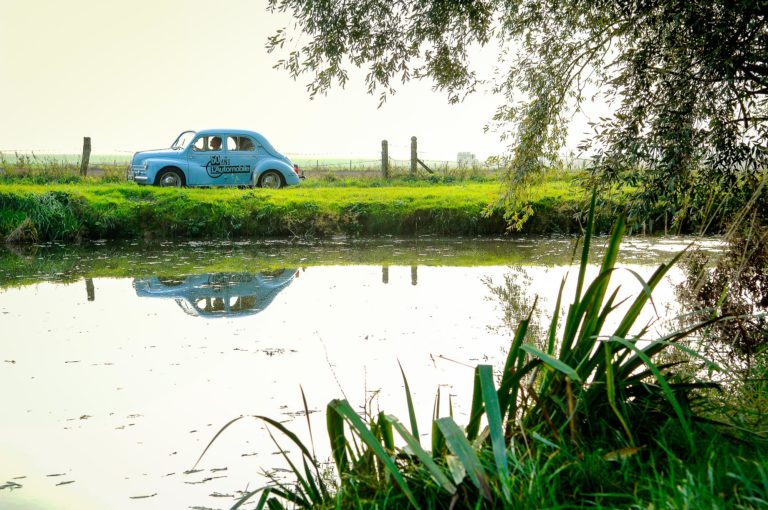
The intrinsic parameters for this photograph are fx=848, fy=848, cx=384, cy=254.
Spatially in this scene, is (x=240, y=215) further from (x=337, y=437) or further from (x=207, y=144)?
(x=337, y=437)

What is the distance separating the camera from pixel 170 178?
756 inches

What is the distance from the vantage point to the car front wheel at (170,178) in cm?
1906

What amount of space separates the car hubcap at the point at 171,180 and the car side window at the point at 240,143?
1.52 meters

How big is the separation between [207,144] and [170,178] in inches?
47.8

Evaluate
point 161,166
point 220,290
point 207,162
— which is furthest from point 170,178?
point 220,290

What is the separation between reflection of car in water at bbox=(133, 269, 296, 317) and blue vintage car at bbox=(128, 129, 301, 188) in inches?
362

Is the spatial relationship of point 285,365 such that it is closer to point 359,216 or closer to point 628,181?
point 628,181

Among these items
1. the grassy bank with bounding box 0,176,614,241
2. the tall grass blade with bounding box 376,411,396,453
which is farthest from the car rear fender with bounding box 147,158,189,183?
the tall grass blade with bounding box 376,411,396,453

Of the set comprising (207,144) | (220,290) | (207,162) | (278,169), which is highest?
(207,144)

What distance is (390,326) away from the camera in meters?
7.38

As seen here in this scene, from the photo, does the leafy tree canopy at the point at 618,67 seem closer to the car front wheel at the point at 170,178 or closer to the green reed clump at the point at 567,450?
the green reed clump at the point at 567,450

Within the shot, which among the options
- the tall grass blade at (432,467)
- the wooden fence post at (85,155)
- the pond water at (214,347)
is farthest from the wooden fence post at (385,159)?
the tall grass blade at (432,467)

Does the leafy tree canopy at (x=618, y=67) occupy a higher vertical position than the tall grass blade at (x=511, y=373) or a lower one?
higher

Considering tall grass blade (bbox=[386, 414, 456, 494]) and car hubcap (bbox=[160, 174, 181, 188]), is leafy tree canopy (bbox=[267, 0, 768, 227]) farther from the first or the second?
car hubcap (bbox=[160, 174, 181, 188])
